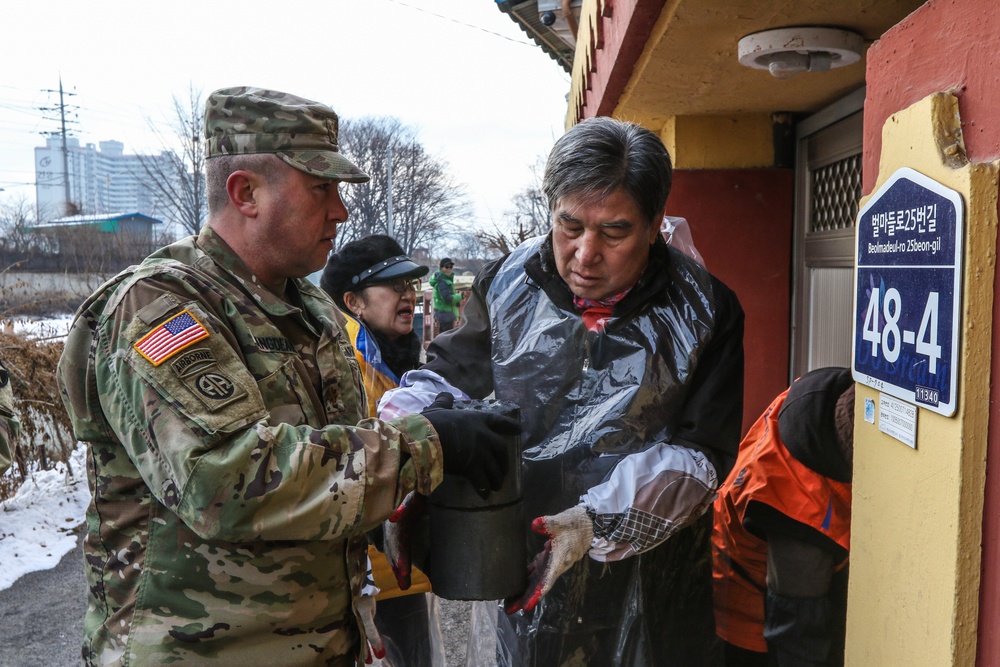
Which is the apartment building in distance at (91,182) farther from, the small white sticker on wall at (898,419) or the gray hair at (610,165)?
the small white sticker on wall at (898,419)

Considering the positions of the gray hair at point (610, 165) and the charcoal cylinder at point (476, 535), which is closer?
the charcoal cylinder at point (476, 535)

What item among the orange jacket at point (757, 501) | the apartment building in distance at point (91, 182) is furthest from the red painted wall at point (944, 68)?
the apartment building in distance at point (91, 182)

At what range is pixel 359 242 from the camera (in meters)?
3.62

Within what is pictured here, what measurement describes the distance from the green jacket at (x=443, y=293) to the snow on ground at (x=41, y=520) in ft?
26.4

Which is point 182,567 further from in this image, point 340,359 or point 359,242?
point 359,242

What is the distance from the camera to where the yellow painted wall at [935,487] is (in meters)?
1.21

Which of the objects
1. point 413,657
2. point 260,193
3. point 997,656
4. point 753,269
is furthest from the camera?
point 753,269

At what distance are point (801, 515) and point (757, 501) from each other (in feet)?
0.39

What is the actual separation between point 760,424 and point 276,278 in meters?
1.58

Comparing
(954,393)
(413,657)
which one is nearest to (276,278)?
(954,393)

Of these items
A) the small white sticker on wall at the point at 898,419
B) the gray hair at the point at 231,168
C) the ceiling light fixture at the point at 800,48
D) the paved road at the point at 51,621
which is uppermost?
the ceiling light fixture at the point at 800,48

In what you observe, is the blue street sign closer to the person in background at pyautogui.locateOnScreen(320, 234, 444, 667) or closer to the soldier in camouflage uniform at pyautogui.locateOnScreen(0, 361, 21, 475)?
the person in background at pyautogui.locateOnScreen(320, 234, 444, 667)

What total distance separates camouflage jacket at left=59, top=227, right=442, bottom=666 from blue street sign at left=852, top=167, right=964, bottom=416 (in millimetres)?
879

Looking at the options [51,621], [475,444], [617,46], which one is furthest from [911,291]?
[51,621]
